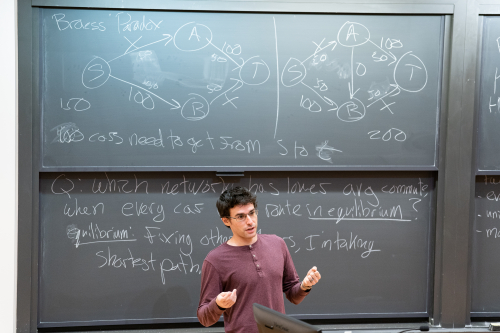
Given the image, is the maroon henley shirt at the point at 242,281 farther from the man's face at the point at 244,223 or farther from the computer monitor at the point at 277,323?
the computer monitor at the point at 277,323

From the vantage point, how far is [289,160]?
9.90ft

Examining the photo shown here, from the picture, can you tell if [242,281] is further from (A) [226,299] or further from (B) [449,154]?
(B) [449,154]

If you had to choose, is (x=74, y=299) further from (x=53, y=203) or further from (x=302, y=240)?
(x=302, y=240)

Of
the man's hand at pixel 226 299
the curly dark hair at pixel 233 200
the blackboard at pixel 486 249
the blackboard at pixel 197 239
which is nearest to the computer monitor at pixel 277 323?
the man's hand at pixel 226 299

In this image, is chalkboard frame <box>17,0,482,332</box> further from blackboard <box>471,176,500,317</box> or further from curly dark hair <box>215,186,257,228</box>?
curly dark hair <box>215,186,257,228</box>

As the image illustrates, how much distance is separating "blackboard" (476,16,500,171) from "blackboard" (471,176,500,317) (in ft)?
0.57

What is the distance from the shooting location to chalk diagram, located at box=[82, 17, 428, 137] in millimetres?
2938

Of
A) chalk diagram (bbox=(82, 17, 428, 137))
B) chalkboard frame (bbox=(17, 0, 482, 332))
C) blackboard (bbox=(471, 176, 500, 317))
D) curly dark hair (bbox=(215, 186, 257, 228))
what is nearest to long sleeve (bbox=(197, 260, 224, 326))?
curly dark hair (bbox=(215, 186, 257, 228))

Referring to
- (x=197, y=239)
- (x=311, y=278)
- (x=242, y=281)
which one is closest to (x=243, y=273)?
(x=242, y=281)

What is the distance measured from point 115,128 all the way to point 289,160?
1.33 meters

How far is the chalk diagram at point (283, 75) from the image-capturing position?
2938mm

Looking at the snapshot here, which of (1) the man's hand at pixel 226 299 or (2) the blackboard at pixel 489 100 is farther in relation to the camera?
(2) the blackboard at pixel 489 100

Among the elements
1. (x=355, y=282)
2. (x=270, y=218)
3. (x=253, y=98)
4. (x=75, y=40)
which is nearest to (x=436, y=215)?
(x=355, y=282)

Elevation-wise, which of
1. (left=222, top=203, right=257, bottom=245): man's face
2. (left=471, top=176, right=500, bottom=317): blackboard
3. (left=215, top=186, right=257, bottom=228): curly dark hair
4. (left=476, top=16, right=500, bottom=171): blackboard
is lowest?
(left=471, top=176, right=500, bottom=317): blackboard
